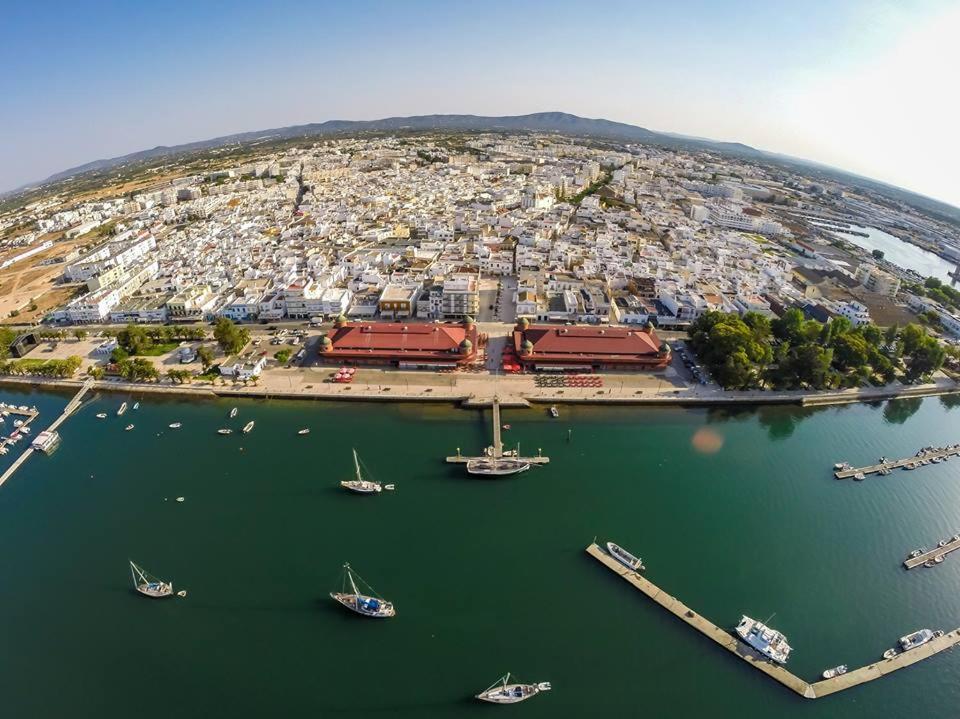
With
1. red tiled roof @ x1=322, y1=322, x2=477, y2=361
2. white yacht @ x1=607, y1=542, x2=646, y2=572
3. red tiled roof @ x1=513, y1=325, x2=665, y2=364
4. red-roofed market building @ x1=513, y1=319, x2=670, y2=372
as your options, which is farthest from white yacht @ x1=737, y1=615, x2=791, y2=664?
red tiled roof @ x1=322, y1=322, x2=477, y2=361

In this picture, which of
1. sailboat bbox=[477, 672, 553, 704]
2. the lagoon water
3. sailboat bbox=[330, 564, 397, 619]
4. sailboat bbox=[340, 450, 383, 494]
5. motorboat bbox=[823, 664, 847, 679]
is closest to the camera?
sailboat bbox=[477, 672, 553, 704]

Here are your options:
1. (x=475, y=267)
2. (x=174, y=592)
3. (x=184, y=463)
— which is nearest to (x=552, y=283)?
(x=475, y=267)

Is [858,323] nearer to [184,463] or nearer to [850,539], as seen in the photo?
[850,539]

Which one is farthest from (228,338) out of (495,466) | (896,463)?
(896,463)

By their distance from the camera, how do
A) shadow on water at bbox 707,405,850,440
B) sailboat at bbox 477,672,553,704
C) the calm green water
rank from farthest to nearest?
shadow on water at bbox 707,405,850,440
the calm green water
sailboat at bbox 477,672,553,704

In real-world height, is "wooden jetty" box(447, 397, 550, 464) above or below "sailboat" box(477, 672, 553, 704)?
above

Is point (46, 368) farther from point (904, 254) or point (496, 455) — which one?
point (904, 254)

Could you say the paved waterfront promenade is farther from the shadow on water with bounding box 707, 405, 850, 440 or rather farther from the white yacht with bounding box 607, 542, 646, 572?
the white yacht with bounding box 607, 542, 646, 572
